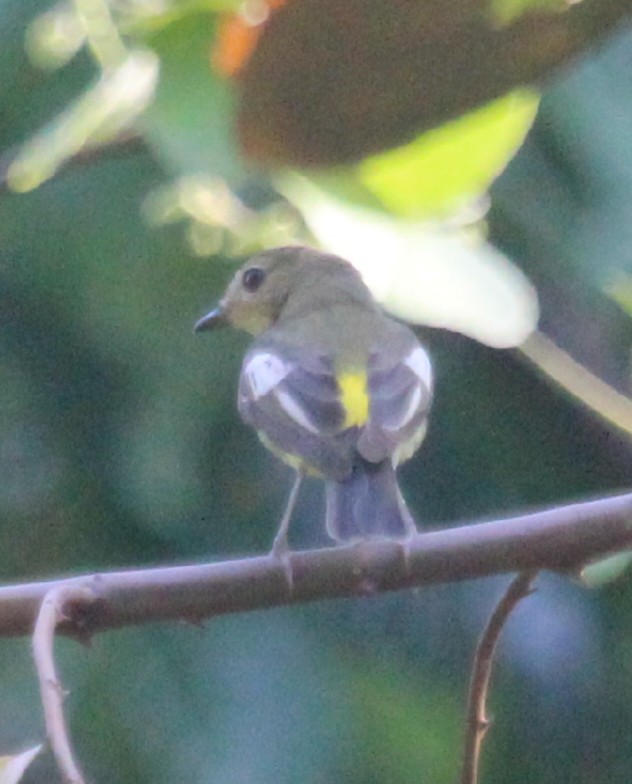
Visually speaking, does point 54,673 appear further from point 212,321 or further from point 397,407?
point 212,321

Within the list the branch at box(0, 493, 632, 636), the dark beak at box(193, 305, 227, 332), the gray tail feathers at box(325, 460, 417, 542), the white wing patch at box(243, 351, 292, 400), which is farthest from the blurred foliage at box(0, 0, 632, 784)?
the branch at box(0, 493, 632, 636)

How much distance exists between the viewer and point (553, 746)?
1.53 m

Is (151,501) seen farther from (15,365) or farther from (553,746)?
(553,746)

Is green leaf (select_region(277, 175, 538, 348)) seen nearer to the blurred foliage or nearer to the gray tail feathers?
the gray tail feathers

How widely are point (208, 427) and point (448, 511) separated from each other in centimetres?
30

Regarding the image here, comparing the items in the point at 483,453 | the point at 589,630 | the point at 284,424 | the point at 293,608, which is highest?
the point at 284,424

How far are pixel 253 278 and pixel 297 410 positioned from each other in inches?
23.7

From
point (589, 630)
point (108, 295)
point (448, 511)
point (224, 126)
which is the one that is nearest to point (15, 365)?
point (108, 295)

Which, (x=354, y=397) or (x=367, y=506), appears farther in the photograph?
(x=354, y=397)

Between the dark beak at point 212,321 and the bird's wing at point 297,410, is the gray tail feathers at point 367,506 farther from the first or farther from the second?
the dark beak at point 212,321

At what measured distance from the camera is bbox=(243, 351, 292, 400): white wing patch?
125 centimetres

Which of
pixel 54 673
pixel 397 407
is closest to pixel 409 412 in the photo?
pixel 397 407

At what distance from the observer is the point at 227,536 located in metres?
1.46

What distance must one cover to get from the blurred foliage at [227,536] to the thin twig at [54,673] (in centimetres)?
66
